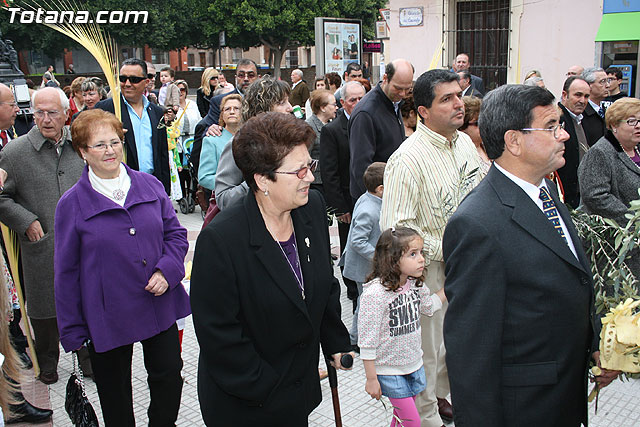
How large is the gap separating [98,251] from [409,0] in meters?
17.1

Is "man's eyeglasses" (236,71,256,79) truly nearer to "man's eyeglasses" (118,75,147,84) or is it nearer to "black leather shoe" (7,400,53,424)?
"man's eyeglasses" (118,75,147,84)

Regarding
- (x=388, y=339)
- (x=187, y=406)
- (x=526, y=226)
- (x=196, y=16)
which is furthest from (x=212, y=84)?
(x=196, y=16)

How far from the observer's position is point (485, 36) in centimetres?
1788

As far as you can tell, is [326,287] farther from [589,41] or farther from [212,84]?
[589,41]

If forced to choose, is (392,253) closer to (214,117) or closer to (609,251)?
(609,251)

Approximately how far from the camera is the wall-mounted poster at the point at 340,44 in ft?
48.5

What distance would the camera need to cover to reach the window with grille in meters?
17.5

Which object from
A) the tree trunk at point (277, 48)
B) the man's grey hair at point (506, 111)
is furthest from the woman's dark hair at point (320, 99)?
the tree trunk at point (277, 48)

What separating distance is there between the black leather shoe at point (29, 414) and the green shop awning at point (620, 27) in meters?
12.9

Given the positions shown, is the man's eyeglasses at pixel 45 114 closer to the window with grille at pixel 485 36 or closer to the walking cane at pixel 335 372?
the walking cane at pixel 335 372

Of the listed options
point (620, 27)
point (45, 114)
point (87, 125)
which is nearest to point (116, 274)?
point (87, 125)

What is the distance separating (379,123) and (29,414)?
11.0 feet

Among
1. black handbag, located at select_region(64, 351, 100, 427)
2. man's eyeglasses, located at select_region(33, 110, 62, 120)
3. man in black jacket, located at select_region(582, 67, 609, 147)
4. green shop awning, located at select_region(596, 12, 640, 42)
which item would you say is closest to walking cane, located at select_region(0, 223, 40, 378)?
man's eyeglasses, located at select_region(33, 110, 62, 120)

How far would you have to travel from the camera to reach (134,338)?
3.37 metres
